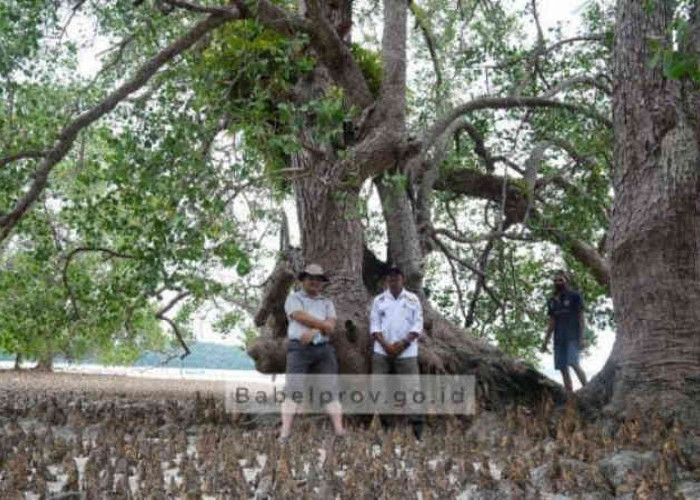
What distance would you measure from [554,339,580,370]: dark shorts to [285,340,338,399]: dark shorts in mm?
3797

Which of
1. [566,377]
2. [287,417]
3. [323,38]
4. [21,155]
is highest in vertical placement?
[323,38]

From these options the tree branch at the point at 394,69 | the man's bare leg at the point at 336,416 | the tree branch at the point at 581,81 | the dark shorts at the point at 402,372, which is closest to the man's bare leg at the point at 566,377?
the dark shorts at the point at 402,372

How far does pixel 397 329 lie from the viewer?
7.26 meters

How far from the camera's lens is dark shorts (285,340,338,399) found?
689cm

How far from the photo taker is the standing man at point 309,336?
22.2 feet

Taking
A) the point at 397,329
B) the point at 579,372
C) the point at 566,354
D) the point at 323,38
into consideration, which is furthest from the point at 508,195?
the point at 397,329

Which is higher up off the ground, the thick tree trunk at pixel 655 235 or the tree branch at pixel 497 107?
the tree branch at pixel 497 107

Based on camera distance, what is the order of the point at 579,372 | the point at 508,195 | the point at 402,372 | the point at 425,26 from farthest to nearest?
the point at 508,195
the point at 425,26
the point at 579,372
the point at 402,372

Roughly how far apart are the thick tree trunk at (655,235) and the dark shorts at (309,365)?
279cm

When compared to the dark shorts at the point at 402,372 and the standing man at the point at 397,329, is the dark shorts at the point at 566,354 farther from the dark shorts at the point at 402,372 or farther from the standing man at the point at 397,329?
the standing man at the point at 397,329

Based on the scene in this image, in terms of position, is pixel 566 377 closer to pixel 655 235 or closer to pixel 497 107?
pixel 655 235

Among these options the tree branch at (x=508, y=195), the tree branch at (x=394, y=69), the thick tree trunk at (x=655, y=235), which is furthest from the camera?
the tree branch at (x=508, y=195)

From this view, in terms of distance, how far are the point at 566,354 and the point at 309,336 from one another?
4241 mm

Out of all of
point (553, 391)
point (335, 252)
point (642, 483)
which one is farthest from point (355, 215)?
point (642, 483)
